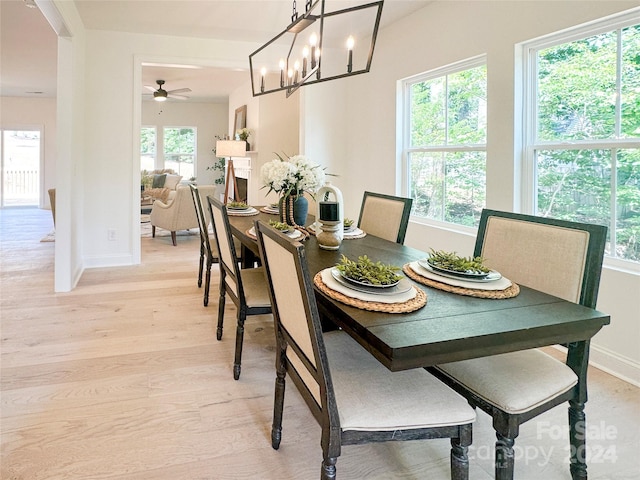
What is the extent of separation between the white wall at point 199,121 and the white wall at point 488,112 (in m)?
6.53

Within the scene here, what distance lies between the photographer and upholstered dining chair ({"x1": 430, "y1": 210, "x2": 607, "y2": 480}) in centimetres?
137

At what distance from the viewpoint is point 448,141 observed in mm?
3867

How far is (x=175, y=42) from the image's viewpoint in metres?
4.82

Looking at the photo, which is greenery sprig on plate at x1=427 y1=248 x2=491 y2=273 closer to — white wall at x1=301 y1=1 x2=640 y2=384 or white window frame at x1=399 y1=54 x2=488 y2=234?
white wall at x1=301 y1=1 x2=640 y2=384

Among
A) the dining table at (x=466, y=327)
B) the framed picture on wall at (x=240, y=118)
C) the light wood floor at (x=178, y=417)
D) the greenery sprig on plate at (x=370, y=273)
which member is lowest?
the light wood floor at (x=178, y=417)

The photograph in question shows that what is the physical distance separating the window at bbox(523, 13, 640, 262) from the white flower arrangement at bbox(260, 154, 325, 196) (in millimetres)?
1512

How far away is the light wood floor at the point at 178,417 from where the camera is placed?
1665 millimetres

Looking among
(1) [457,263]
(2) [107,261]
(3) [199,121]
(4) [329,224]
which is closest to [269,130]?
(2) [107,261]

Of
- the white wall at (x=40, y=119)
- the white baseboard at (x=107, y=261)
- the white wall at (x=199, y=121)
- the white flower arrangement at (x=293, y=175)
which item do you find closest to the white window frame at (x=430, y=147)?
the white flower arrangement at (x=293, y=175)

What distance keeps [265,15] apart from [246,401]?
11.5ft

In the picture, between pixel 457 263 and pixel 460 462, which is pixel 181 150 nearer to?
pixel 457 263

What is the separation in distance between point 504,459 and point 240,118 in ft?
26.6

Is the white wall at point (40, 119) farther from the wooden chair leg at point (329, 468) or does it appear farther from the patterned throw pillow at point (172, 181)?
the wooden chair leg at point (329, 468)

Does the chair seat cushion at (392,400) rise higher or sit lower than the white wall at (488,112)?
lower
